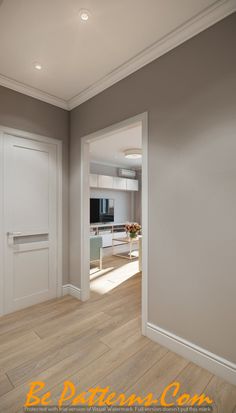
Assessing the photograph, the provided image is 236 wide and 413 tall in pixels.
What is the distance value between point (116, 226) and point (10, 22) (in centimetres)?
588

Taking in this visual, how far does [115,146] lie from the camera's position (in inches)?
195

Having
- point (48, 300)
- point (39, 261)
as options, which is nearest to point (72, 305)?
point (48, 300)

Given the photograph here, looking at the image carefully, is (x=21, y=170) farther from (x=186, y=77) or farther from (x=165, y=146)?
(x=186, y=77)

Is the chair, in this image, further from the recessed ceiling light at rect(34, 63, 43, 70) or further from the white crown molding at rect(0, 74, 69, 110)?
the recessed ceiling light at rect(34, 63, 43, 70)

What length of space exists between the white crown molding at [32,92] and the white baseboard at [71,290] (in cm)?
256

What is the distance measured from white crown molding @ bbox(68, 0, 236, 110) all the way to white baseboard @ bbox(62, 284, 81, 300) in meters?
2.60

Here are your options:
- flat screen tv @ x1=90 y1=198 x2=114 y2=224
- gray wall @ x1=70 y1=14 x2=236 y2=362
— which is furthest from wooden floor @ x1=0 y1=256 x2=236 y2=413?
flat screen tv @ x1=90 y1=198 x2=114 y2=224

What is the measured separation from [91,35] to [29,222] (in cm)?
207

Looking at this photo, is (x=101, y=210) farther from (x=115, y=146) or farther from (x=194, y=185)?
(x=194, y=185)

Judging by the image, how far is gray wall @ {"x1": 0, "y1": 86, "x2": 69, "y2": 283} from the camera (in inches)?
94.7

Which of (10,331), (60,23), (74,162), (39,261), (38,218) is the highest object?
(60,23)

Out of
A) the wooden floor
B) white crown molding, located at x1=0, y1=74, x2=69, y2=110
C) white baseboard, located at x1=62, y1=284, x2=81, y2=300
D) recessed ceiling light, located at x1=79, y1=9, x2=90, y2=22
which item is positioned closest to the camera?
the wooden floor

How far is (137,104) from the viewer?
207 centimetres

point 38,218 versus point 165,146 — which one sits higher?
point 165,146
